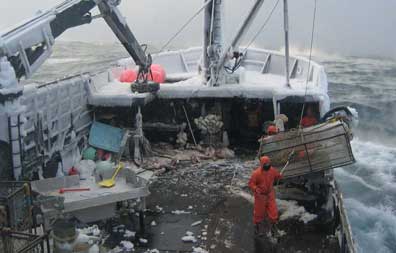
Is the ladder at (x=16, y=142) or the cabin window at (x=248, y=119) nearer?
the ladder at (x=16, y=142)

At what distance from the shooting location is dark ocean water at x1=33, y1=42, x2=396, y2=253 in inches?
515

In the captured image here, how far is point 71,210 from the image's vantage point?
7.09m

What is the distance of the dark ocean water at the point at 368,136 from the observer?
1309cm

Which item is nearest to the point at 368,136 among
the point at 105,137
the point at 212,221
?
the point at 105,137

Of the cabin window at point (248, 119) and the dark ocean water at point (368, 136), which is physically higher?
the cabin window at point (248, 119)

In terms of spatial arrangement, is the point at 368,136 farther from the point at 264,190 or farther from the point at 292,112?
the point at 264,190

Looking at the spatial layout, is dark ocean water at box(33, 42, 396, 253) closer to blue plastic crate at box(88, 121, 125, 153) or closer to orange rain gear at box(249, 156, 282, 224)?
orange rain gear at box(249, 156, 282, 224)

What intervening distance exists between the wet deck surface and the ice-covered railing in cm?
553

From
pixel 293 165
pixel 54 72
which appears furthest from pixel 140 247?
pixel 54 72

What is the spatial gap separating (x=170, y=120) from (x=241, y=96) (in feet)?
6.57

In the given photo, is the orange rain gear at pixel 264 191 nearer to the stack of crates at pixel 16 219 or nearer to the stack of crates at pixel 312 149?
the stack of crates at pixel 312 149

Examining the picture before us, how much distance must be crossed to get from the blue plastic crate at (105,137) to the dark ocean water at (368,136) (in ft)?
21.9

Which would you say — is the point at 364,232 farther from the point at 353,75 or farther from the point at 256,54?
the point at 353,75

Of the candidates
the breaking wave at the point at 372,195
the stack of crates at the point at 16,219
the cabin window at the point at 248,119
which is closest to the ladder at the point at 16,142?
the stack of crates at the point at 16,219
